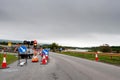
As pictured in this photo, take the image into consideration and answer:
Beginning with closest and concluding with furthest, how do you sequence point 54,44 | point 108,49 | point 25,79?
point 25,79 < point 108,49 < point 54,44

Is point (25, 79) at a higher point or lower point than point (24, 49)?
lower

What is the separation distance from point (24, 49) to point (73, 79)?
1255cm

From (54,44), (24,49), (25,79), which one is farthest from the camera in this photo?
(54,44)

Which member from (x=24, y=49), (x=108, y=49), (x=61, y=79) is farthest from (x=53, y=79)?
(x=108, y=49)

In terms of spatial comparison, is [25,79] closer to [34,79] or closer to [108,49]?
[34,79]

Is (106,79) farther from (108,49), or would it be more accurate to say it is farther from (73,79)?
(108,49)

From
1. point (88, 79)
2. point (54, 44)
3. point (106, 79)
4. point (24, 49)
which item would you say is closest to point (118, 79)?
point (106, 79)

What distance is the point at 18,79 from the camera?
1015 cm

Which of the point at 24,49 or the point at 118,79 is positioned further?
the point at 24,49

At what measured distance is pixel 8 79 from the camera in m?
10.2

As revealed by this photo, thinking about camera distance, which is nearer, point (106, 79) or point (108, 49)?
point (106, 79)

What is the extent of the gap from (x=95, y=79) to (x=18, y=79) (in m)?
3.64

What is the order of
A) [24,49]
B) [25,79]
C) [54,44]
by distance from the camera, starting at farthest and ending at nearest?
[54,44] < [24,49] < [25,79]

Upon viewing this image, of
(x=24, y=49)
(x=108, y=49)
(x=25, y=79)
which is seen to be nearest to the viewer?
(x=25, y=79)
